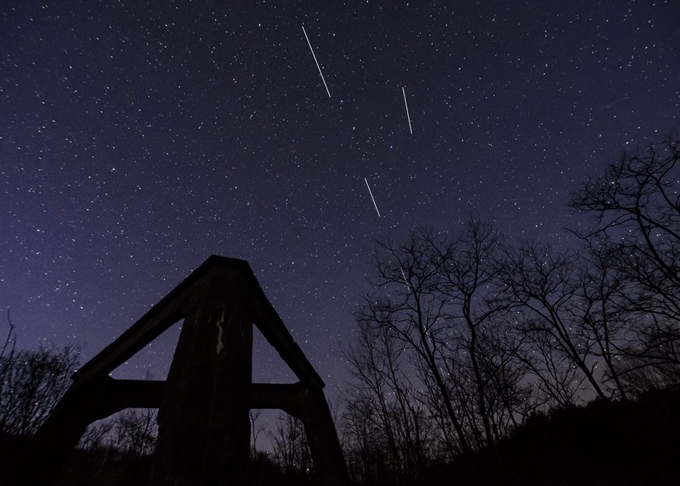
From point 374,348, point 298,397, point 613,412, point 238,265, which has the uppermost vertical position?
point 374,348

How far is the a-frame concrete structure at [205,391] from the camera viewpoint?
49.3 inches

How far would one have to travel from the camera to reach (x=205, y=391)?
1377 millimetres

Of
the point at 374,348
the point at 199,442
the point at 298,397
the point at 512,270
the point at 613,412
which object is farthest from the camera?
the point at 374,348

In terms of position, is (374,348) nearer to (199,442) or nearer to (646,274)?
(646,274)

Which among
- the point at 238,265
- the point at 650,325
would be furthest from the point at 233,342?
the point at 650,325

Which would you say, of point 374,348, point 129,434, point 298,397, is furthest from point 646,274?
point 129,434

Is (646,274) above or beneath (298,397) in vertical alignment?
above

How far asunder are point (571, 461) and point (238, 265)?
21.1 meters

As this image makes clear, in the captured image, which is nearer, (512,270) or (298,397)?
(298,397)

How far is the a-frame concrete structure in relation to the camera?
4.10ft

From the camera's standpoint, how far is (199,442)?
4.13 feet

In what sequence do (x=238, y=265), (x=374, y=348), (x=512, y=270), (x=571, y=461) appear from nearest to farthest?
(x=238, y=265) → (x=571, y=461) → (x=512, y=270) → (x=374, y=348)

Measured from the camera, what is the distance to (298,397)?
3.32 m

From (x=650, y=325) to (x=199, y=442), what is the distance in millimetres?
11728
